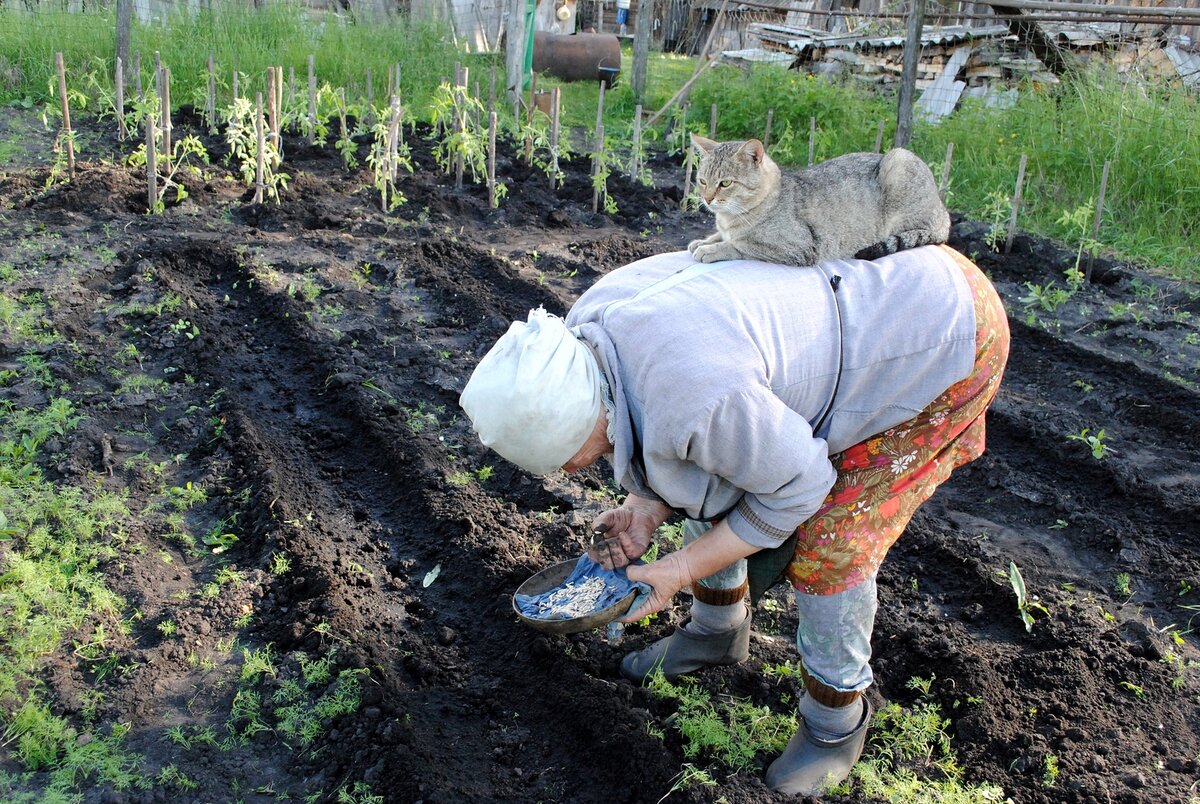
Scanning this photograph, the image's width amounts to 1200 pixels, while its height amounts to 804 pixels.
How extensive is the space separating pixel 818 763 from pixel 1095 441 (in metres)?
2.69

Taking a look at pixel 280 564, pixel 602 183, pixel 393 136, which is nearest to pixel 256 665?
pixel 280 564

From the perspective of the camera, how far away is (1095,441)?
4613mm

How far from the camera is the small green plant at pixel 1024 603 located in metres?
3.45

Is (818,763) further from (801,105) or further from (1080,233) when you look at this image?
(801,105)

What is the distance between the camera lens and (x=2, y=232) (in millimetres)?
6055

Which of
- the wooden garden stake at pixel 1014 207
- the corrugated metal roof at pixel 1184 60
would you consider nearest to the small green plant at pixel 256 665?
the wooden garden stake at pixel 1014 207

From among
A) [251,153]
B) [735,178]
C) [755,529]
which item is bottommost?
[755,529]

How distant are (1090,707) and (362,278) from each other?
175 inches

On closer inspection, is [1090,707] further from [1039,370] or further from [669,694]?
[1039,370]

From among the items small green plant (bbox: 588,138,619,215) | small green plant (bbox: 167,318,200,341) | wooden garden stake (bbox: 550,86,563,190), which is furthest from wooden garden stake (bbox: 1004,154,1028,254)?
small green plant (bbox: 167,318,200,341)

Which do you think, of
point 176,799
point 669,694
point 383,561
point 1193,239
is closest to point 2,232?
point 383,561

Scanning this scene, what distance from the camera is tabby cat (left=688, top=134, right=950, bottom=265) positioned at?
3.25 m

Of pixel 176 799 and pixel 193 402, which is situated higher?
pixel 193 402

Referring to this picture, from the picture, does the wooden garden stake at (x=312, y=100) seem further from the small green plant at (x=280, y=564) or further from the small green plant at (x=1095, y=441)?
the small green plant at (x=1095, y=441)
